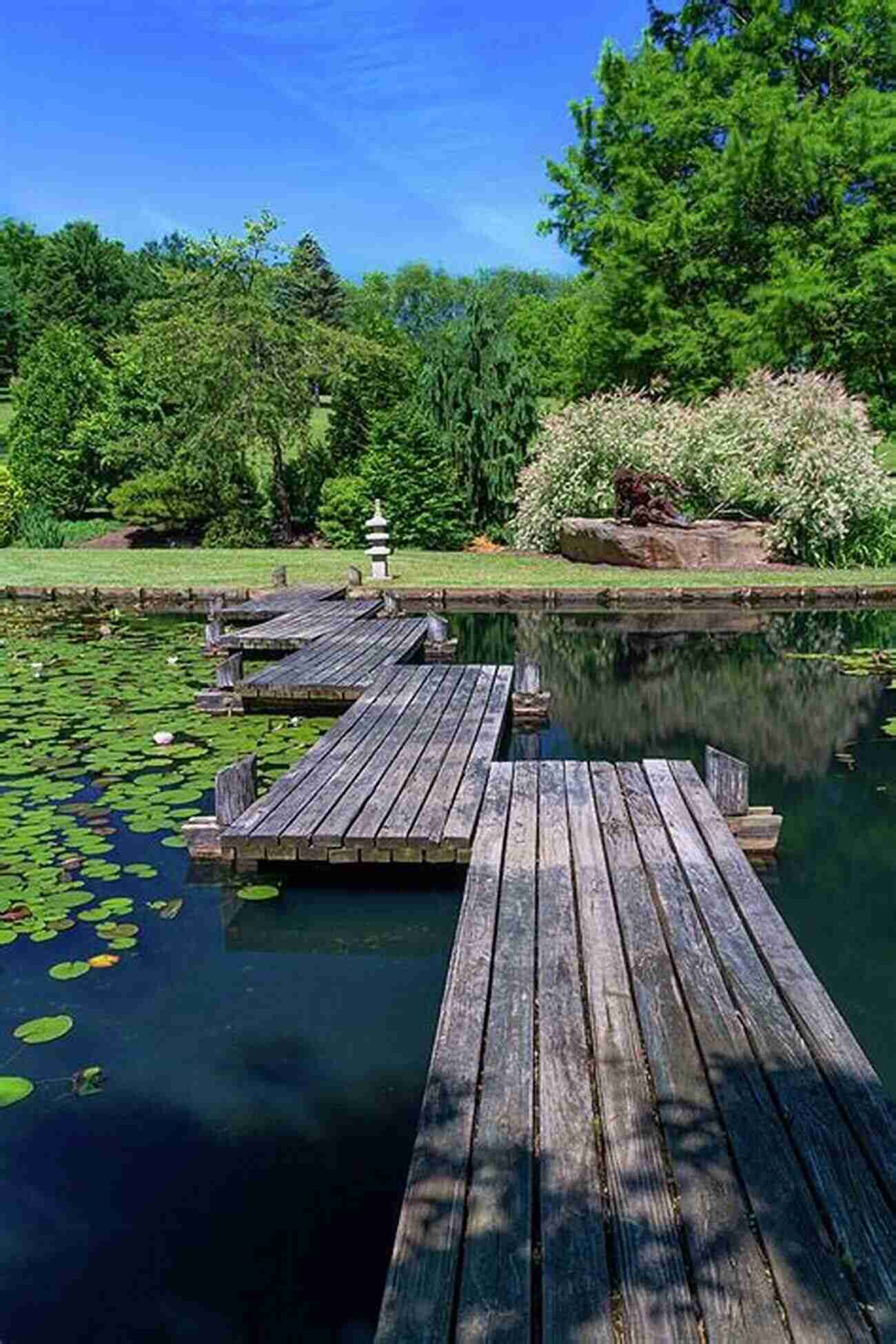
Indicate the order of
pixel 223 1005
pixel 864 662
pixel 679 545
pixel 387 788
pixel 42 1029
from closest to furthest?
pixel 42 1029 → pixel 223 1005 → pixel 387 788 → pixel 864 662 → pixel 679 545

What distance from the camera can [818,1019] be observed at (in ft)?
9.41

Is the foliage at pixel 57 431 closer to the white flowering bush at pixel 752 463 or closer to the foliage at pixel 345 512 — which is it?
the foliage at pixel 345 512

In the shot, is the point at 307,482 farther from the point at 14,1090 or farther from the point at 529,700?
the point at 14,1090

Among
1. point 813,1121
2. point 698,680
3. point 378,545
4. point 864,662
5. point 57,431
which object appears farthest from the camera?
point 57,431

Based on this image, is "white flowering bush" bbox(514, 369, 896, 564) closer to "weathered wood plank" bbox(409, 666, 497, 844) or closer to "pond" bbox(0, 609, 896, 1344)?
"pond" bbox(0, 609, 896, 1344)

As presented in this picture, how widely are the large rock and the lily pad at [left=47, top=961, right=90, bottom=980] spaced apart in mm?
13672

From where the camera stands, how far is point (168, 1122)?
9.85 feet

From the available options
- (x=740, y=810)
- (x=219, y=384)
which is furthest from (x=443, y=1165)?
(x=219, y=384)

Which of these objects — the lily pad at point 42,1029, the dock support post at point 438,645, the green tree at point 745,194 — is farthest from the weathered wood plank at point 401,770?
the green tree at point 745,194

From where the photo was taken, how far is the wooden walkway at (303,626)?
10.4 m

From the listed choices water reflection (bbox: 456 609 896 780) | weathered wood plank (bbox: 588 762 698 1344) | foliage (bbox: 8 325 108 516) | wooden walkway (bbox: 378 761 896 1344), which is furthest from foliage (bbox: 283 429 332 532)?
wooden walkway (bbox: 378 761 896 1344)

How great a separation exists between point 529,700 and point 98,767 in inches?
138

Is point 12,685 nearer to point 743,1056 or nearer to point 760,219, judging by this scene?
point 743,1056

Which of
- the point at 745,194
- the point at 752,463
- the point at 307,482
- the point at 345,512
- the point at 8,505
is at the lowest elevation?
the point at 345,512
